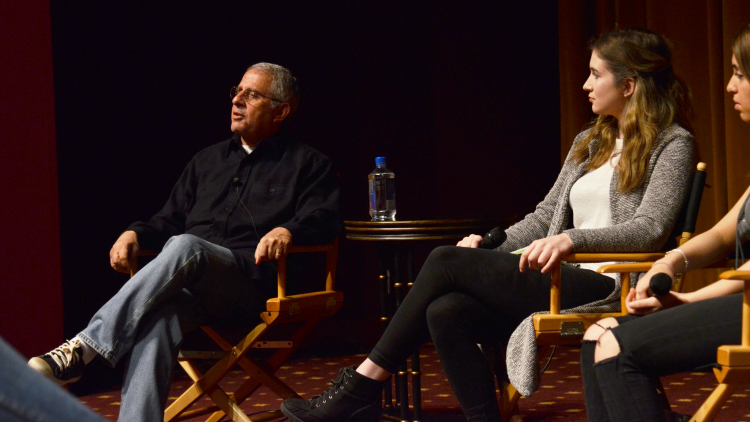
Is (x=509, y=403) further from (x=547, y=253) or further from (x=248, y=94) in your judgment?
(x=248, y=94)

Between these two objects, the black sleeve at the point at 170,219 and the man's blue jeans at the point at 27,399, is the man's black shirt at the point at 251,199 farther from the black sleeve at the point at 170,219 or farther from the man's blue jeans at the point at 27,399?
the man's blue jeans at the point at 27,399

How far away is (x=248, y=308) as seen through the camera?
268 centimetres

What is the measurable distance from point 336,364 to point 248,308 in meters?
1.62

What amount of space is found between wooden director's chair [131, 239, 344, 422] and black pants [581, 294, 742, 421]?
3.89ft

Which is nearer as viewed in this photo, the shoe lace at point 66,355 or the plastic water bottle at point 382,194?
the shoe lace at point 66,355

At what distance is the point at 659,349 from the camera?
1.59 metres

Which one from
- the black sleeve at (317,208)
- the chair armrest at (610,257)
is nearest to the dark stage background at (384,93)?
the black sleeve at (317,208)

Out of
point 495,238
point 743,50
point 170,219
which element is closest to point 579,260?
point 495,238

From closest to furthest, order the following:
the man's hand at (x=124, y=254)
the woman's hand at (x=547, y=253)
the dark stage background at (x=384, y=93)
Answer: the woman's hand at (x=547, y=253) → the man's hand at (x=124, y=254) → the dark stage background at (x=384, y=93)

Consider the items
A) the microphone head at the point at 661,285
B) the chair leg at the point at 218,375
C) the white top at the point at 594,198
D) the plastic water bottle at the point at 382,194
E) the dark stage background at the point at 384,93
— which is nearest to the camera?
the microphone head at the point at 661,285

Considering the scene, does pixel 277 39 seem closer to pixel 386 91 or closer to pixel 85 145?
pixel 386 91

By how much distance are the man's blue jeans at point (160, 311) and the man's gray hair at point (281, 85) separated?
0.77m

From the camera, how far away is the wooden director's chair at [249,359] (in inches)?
103

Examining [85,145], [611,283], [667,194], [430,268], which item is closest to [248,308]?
[430,268]
